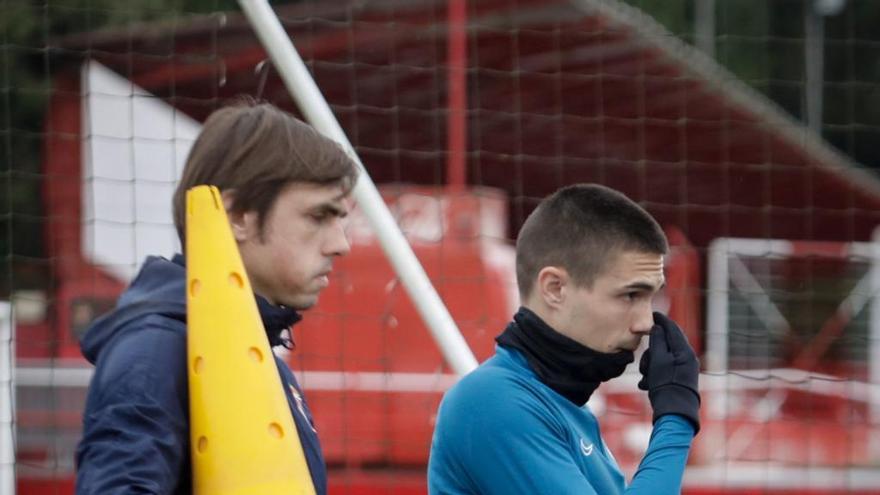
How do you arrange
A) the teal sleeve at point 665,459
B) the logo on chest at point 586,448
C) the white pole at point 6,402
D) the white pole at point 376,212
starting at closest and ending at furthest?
the teal sleeve at point 665,459
the logo on chest at point 586,448
the white pole at point 376,212
the white pole at point 6,402

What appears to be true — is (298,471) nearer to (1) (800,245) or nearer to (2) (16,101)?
(1) (800,245)

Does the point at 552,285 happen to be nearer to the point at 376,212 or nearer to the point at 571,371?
the point at 571,371

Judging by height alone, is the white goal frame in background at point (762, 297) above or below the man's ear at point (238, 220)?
below

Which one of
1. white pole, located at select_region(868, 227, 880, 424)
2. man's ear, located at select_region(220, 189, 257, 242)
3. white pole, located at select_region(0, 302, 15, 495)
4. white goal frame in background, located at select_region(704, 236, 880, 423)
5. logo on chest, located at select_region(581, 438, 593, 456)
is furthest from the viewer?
white goal frame in background, located at select_region(704, 236, 880, 423)

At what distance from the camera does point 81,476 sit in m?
1.74

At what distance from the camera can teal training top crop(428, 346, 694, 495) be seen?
2291mm

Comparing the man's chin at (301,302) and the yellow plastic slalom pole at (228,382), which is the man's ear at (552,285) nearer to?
the man's chin at (301,302)

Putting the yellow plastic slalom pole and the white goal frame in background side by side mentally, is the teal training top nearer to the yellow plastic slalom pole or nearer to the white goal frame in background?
the yellow plastic slalom pole

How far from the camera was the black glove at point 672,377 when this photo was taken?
2.32 meters

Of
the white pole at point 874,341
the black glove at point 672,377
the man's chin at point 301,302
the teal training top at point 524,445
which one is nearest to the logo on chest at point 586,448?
the teal training top at point 524,445

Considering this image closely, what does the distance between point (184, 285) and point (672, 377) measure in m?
0.81

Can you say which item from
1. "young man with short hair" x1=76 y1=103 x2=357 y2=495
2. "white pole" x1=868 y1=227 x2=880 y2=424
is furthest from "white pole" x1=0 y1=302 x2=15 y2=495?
"white pole" x1=868 y1=227 x2=880 y2=424

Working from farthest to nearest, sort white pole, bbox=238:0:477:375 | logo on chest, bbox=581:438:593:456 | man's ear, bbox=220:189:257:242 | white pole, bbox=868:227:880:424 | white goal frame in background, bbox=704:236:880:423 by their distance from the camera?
white goal frame in background, bbox=704:236:880:423
white pole, bbox=868:227:880:424
white pole, bbox=238:0:477:375
logo on chest, bbox=581:438:593:456
man's ear, bbox=220:189:257:242

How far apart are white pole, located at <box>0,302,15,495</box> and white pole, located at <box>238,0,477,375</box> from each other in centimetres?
180
